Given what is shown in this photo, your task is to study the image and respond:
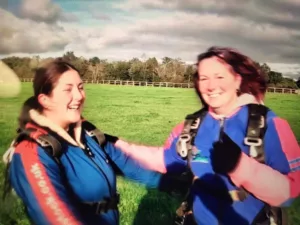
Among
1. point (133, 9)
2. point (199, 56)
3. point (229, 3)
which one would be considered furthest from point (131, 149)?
point (229, 3)

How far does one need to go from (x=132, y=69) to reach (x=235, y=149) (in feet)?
2.59

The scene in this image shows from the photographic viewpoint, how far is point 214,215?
1.91 m

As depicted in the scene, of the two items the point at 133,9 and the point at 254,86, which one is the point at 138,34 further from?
the point at 254,86

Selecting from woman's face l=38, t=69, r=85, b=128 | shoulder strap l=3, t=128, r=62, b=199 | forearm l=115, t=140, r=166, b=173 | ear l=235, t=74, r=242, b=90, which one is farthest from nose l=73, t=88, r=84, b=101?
ear l=235, t=74, r=242, b=90

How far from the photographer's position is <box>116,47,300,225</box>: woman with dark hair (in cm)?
177

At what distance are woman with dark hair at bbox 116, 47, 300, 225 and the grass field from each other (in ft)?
0.49

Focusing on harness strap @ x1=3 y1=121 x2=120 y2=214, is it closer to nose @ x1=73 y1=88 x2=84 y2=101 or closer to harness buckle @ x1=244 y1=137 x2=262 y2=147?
nose @ x1=73 y1=88 x2=84 y2=101

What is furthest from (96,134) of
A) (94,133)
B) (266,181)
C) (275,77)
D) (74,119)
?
(275,77)

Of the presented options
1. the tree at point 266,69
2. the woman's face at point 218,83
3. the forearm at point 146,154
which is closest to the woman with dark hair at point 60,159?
the forearm at point 146,154

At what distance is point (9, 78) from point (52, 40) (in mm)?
340

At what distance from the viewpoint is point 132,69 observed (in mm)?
2236

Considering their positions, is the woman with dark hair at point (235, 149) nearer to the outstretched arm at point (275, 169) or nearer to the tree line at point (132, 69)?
the outstretched arm at point (275, 169)


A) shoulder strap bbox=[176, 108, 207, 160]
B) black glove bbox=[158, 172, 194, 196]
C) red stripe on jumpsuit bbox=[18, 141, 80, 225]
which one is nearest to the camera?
red stripe on jumpsuit bbox=[18, 141, 80, 225]

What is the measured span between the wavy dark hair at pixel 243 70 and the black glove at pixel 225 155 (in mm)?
229
